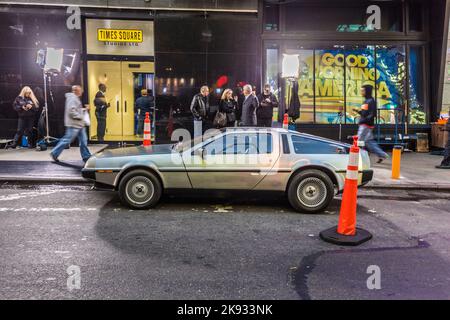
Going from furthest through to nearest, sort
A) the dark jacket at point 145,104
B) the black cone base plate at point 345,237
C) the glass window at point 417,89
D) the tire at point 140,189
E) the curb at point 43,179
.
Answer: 1. the glass window at point 417,89
2. the dark jacket at point 145,104
3. the curb at point 43,179
4. the tire at point 140,189
5. the black cone base plate at point 345,237

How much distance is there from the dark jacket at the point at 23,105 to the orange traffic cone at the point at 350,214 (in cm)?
1058

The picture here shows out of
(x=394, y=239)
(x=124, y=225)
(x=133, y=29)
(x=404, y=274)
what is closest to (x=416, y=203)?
(x=394, y=239)

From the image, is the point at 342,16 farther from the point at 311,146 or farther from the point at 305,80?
the point at 311,146

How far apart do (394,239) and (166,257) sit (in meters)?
2.93

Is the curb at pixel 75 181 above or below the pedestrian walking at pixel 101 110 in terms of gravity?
below

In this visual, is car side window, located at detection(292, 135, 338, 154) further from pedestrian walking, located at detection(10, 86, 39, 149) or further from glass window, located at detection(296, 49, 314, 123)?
pedestrian walking, located at detection(10, 86, 39, 149)

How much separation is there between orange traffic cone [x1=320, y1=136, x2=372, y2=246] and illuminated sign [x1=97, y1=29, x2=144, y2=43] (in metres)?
10.9

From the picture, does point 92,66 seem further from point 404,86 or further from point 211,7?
point 404,86

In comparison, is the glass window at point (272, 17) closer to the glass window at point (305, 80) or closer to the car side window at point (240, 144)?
the glass window at point (305, 80)

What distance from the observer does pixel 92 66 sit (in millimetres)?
15242

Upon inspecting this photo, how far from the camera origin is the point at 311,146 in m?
7.72

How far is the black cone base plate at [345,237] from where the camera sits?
230 inches

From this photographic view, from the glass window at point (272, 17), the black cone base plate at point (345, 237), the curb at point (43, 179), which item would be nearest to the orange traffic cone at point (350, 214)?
the black cone base plate at point (345, 237)

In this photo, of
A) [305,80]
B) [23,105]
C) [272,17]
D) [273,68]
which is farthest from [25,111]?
[305,80]
